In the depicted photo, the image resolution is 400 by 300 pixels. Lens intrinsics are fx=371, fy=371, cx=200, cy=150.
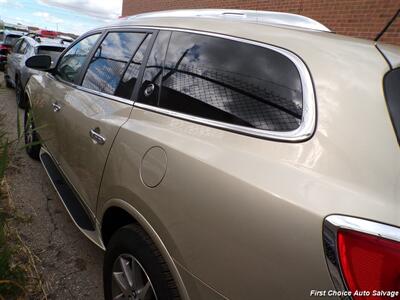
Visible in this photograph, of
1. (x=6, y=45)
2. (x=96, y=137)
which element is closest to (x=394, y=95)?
(x=96, y=137)

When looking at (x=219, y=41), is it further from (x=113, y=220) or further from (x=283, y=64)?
(x=113, y=220)

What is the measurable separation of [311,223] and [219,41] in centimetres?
114

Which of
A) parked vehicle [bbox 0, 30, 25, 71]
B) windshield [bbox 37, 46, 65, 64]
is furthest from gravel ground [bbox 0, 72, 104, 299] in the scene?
parked vehicle [bbox 0, 30, 25, 71]

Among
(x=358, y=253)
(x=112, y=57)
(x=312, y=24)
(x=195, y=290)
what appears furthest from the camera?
(x=112, y=57)

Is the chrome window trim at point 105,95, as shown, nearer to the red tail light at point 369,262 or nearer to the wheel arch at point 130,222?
the wheel arch at point 130,222

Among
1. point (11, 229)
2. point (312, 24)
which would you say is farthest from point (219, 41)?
point (11, 229)

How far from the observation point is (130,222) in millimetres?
2145

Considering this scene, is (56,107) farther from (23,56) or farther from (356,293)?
(23,56)

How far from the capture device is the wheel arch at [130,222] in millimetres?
1658

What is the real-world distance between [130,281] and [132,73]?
4.28 ft

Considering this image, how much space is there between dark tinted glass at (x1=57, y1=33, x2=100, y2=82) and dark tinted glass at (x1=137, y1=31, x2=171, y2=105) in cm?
119

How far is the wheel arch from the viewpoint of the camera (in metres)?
1.66

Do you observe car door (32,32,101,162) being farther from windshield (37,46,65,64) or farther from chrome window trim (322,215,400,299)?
windshield (37,46,65,64)

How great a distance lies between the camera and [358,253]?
1110mm
